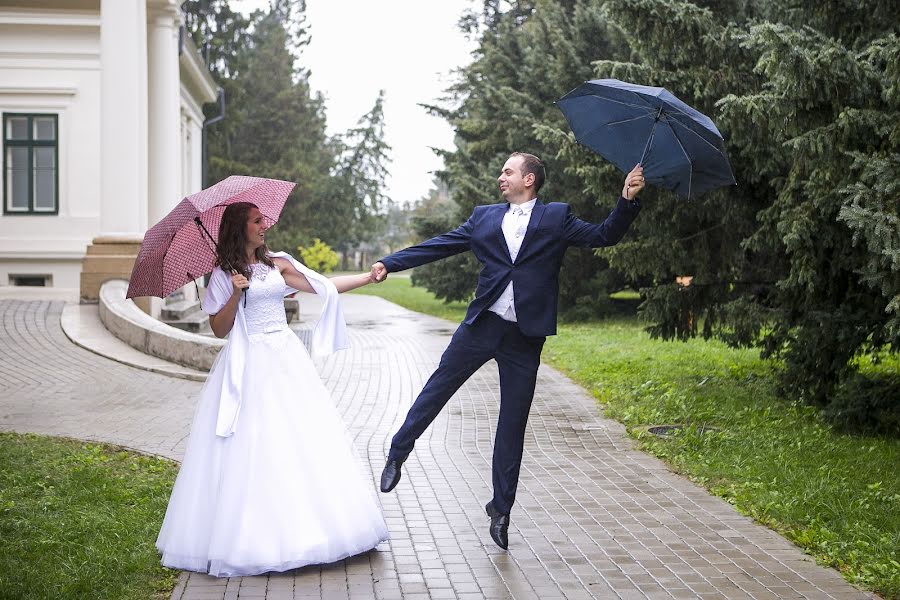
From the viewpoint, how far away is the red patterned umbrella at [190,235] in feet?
18.4

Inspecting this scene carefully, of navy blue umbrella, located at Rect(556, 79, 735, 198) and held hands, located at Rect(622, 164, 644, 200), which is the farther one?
navy blue umbrella, located at Rect(556, 79, 735, 198)

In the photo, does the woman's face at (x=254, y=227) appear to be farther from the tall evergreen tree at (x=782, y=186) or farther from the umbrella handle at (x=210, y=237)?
the tall evergreen tree at (x=782, y=186)

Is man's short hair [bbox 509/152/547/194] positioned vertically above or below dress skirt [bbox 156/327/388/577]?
above

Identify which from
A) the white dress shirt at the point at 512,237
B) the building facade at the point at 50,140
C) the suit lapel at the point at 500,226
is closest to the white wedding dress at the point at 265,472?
the white dress shirt at the point at 512,237

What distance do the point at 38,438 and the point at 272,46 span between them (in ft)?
197

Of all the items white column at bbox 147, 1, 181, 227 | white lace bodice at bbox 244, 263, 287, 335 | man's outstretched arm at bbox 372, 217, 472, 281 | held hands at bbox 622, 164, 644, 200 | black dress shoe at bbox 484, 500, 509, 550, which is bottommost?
black dress shoe at bbox 484, 500, 509, 550

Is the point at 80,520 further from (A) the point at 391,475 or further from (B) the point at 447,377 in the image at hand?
(B) the point at 447,377

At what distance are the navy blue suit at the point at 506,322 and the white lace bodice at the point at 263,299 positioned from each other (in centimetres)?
70

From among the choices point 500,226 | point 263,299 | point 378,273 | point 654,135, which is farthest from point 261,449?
point 654,135

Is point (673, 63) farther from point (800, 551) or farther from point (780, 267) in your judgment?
point (800, 551)

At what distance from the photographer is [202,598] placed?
5242 millimetres

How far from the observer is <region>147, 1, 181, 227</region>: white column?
23844 mm

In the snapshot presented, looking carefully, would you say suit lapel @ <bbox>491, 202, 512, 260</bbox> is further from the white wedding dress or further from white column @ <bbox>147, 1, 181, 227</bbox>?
white column @ <bbox>147, 1, 181, 227</bbox>

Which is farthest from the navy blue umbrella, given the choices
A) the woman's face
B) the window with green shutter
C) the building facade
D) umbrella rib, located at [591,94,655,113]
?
the window with green shutter
